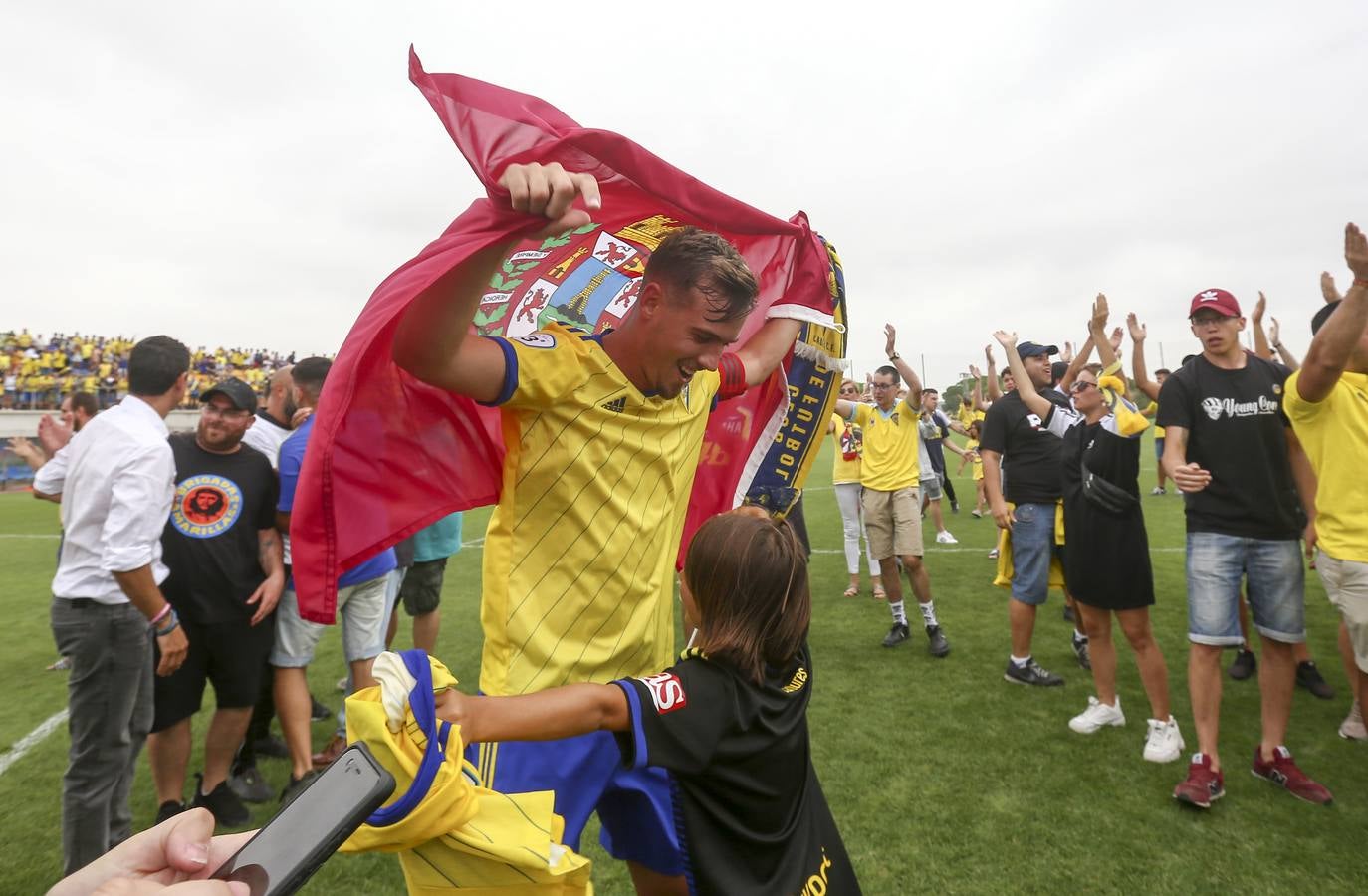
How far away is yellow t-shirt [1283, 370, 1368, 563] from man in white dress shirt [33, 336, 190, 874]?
5157mm

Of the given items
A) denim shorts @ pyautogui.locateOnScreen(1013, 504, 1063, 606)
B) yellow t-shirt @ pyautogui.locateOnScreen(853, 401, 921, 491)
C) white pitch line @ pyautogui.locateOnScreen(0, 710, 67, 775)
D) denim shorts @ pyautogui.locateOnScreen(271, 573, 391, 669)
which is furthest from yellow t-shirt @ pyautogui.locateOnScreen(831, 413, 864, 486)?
white pitch line @ pyautogui.locateOnScreen(0, 710, 67, 775)

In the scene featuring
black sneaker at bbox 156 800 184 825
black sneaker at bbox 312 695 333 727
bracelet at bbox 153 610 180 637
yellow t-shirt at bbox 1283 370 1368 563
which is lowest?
black sneaker at bbox 312 695 333 727

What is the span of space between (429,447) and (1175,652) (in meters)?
6.22

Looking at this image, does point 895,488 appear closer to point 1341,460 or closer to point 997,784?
point 997,784

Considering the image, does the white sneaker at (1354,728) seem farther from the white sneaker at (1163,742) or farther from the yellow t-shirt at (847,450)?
the yellow t-shirt at (847,450)

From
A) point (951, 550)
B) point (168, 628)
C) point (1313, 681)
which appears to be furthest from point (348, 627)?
point (951, 550)

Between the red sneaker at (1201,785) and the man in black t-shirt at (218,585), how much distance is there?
4677mm

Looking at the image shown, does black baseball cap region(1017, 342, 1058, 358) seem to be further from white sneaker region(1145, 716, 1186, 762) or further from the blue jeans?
white sneaker region(1145, 716, 1186, 762)

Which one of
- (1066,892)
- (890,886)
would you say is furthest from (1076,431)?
(890,886)

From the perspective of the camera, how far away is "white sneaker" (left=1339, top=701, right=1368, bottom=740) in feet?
14.2

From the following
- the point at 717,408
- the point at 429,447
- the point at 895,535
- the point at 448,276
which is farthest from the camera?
the point at 895,535

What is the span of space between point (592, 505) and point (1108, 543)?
3.62 metres

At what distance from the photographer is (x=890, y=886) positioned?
3168 mm

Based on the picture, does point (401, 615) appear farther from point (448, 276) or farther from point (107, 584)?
point (448, 276)
